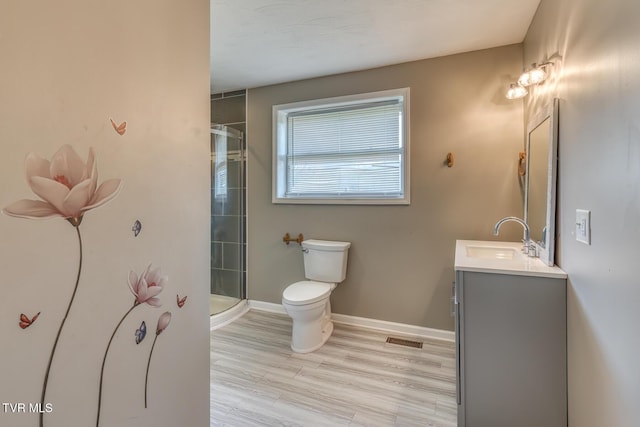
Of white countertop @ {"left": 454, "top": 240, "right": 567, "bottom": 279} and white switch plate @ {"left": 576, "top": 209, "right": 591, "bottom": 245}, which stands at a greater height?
white switch plate @ {"left": 576, "top": 209, "right": 591, "bottom": 245}

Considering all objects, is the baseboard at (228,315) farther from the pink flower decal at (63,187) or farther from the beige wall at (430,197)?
the pink flower decal at (63,187)

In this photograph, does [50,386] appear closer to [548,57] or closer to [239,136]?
[548,57]

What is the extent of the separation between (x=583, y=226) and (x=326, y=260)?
1833 millimetres

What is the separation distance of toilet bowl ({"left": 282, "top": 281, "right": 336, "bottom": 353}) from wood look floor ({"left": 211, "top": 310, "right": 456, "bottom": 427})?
68 millimetres

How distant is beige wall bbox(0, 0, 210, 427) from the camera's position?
68 cm

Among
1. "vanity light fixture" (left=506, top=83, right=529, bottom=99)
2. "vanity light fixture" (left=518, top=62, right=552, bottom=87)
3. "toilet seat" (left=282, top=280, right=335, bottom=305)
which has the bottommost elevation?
"toilet seat" (left=282, top=280, right=335, bottom=305)

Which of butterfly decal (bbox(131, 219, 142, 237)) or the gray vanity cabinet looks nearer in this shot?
butterfly decal (bbox(131, 219, 142, 237))

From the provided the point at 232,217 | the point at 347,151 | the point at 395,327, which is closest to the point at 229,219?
the point at 232,217

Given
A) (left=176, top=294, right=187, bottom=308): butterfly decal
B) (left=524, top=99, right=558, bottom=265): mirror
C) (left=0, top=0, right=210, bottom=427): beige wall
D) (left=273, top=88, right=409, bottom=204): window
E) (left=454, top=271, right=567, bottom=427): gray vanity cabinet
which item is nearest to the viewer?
(left=0, top=0, right=210, bottom=427): beige wall

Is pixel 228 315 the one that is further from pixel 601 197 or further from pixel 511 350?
pixel 601 197

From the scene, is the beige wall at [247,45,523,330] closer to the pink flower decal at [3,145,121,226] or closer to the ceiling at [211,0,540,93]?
the ceiling at [211,0,540,93]

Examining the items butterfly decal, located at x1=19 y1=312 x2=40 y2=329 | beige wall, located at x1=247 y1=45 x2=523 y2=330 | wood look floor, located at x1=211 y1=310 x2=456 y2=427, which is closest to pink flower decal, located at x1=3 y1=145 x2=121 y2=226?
butterfly decal, located at x1=19 y1=312 x2=40 y2=329

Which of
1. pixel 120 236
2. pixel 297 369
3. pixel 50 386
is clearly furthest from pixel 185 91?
pixel 297 369

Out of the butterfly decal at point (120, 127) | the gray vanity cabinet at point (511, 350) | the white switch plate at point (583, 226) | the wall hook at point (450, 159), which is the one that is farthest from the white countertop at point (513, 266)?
the butterfly decal at point (120, 127)
